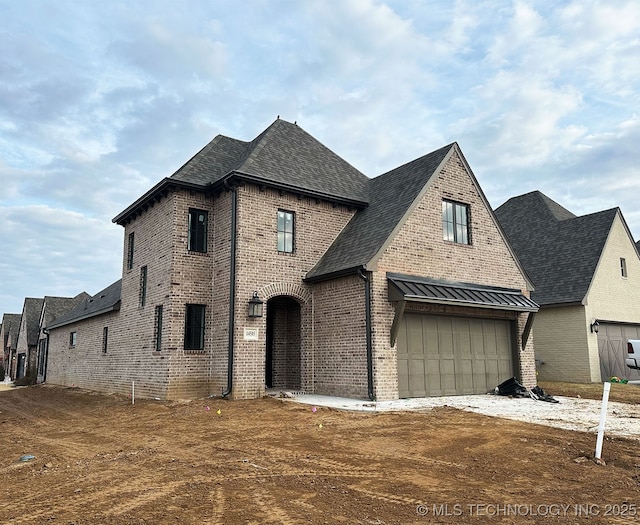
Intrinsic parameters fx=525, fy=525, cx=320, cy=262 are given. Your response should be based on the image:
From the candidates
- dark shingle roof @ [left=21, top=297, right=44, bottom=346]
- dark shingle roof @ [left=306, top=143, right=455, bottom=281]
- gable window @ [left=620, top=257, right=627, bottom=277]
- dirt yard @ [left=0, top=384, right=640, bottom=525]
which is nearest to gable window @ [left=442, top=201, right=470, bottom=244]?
dark shingle roof @ [left=306, top=143, right=455, bottom=281]

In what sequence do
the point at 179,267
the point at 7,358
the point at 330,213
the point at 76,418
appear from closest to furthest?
the point at 76,418
the point at 179,267
the point at 330,213
the point at 7,358

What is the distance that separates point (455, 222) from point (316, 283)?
4.71 m

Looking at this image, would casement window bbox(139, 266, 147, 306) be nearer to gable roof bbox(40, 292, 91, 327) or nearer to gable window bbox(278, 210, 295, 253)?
gable window bbox(278, 210, 295, 253)

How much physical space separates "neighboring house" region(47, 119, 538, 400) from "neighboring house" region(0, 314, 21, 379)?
33.6 metres

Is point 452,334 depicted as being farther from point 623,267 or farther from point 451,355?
point 623,267

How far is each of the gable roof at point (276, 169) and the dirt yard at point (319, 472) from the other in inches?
284

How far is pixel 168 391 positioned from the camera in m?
14.2

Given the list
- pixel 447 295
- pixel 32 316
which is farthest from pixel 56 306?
pixel 447 295

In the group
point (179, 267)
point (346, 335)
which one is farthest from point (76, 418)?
point (346, 335)

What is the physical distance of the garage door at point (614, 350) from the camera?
67.8ft

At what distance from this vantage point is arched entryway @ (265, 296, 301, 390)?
16.4 metres

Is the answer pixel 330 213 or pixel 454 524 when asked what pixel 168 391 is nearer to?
pixel 330 213

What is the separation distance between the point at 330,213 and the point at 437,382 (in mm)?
6062

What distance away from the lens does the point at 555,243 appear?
78.9 ft
